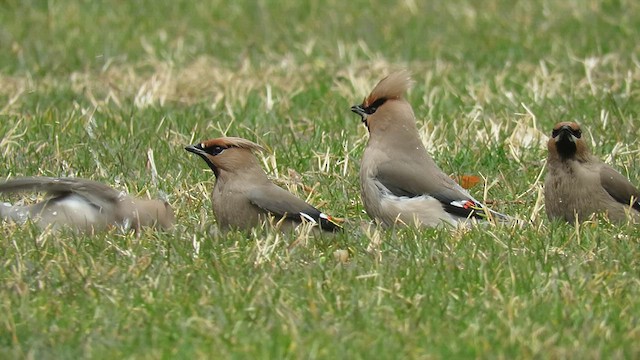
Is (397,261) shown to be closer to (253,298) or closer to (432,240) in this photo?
(432,240)

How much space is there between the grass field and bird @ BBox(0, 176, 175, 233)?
0.57 feet

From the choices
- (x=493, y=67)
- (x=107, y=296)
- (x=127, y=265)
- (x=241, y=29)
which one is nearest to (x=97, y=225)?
(x=127, y=265)

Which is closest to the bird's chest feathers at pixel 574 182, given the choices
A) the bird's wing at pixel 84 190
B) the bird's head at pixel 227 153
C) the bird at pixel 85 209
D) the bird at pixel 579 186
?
the bird at pixel 579 186

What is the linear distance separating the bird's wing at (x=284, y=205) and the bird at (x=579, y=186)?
1.03m

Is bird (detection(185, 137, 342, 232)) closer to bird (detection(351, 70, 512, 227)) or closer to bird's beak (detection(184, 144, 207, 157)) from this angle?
bird's beak (detection(184, 144, 207, 157))

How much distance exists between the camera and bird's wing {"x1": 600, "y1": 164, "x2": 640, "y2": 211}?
→ 20.6 ft

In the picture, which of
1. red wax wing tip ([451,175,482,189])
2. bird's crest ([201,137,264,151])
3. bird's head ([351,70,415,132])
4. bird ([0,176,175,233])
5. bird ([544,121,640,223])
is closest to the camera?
bird ([0,176,175,233])

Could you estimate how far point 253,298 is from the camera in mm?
4852

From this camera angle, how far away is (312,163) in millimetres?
7324

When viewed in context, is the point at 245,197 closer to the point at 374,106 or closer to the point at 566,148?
the point at 374,106

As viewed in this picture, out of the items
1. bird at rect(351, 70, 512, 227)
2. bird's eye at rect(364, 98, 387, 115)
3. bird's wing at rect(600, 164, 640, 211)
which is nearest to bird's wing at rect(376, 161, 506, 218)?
bird at rect(351, 70, 512, 227)

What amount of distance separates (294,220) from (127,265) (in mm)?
1052

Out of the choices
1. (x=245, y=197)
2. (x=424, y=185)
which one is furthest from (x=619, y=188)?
(x=245, y=197)

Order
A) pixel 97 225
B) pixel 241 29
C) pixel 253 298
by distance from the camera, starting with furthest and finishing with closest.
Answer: pixel 241 29 < pixel 97 225 < pixel 253 298
